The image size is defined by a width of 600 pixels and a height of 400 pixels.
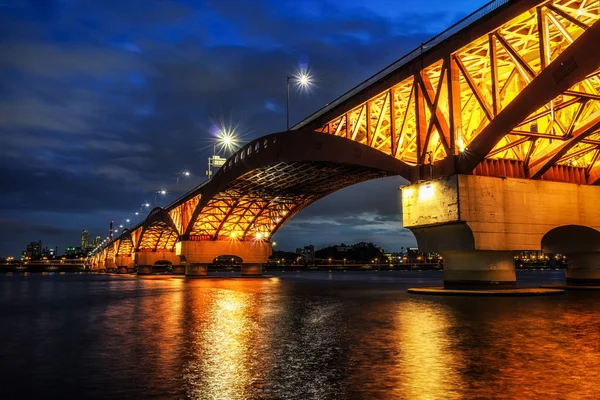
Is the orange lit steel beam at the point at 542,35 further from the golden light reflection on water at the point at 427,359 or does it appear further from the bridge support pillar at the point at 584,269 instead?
the bridge support pillar at the point at 584,269

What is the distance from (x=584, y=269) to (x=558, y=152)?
10.6 metres

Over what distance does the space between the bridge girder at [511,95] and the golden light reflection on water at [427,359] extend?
12.8 meters

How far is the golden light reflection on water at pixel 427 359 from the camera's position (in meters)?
6.95

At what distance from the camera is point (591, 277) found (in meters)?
33.0

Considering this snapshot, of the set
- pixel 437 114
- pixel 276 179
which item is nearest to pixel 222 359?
pixel 437 114

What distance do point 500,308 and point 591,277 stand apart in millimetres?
17581

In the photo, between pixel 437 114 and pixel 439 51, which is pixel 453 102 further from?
pixel 439 51

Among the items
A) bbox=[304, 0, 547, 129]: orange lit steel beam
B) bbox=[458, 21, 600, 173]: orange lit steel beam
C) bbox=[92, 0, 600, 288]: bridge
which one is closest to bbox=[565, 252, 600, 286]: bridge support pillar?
bbox=[92, 0, 600, 288]: bridge

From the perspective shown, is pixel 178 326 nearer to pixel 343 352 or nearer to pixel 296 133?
pixel 343 352

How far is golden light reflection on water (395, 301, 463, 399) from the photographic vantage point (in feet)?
22.8

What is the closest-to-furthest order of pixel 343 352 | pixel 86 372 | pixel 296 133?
pixel 86 372 < pixel 343 352 < pixel 296 133

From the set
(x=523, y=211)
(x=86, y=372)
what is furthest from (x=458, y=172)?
(x=86, y=372)

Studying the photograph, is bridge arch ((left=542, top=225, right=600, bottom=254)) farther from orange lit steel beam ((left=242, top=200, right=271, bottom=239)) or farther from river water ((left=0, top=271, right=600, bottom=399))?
orange lit steel beam ((left=242, top=200, right=271, bottom=239))

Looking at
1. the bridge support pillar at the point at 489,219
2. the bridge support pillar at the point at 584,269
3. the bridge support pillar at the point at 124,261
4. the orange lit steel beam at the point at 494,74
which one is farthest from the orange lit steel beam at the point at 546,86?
the bridge support pillar at the point at 124,261
